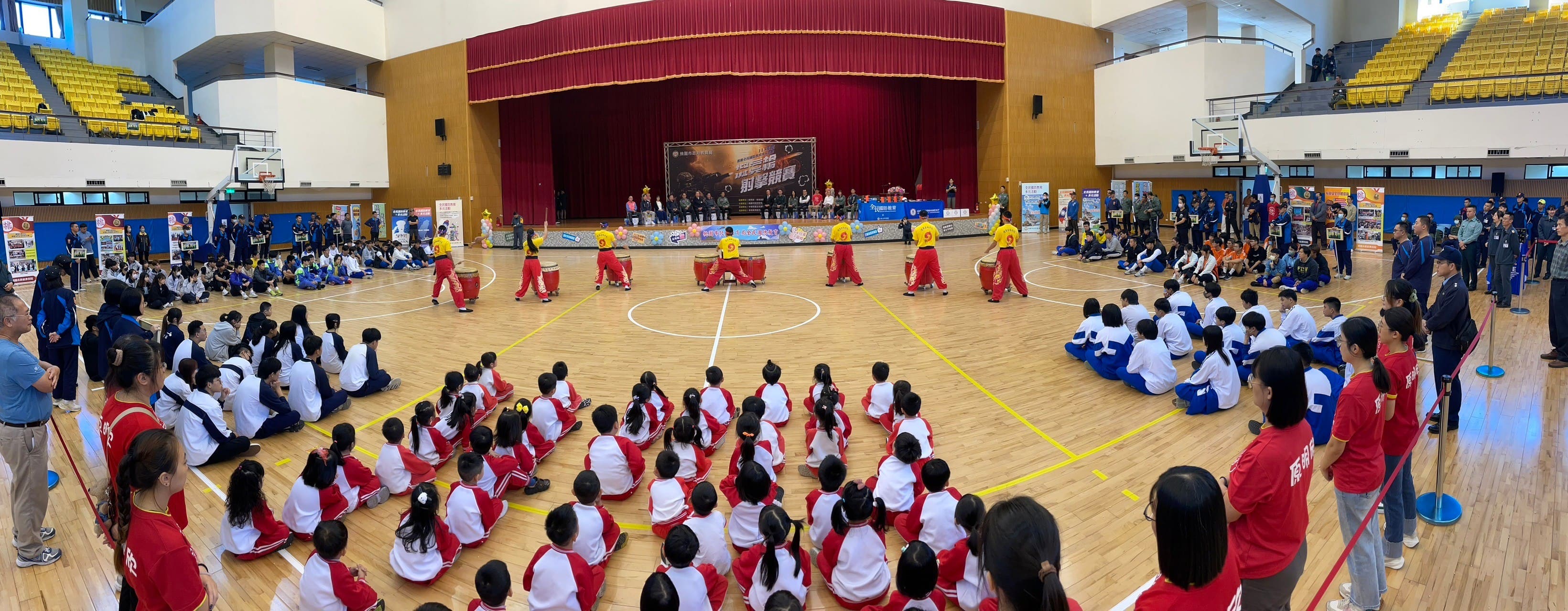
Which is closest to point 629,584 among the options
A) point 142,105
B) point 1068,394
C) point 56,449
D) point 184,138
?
point 1068,394

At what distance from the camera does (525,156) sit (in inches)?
1192

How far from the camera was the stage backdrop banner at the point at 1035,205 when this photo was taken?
2747cm

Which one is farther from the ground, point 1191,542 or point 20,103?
point 20,103

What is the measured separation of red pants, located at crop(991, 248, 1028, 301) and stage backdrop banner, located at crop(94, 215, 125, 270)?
21060 millimetres

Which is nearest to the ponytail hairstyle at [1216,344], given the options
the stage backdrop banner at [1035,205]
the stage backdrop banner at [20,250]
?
the stage backdrop banner at [1035,205]

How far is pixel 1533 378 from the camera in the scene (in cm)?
821

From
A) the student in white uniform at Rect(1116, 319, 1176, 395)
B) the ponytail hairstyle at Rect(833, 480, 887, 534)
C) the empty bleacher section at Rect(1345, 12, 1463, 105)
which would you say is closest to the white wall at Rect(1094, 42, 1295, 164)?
the empty bleacher section at Rect(1345, 12, 1463, 105)

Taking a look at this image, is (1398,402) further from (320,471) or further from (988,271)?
(988,271)

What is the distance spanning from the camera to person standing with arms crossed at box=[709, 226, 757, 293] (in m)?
16.2

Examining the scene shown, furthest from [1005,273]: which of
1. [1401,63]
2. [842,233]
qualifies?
[1401,63]

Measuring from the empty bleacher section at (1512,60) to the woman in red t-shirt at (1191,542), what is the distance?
23.2 meters

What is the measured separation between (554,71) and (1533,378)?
82.0 feet

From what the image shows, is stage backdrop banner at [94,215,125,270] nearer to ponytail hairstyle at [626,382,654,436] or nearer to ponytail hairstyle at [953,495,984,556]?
ponytail hairstyle at [626,382,654,436]

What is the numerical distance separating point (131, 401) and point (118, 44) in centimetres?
3283
